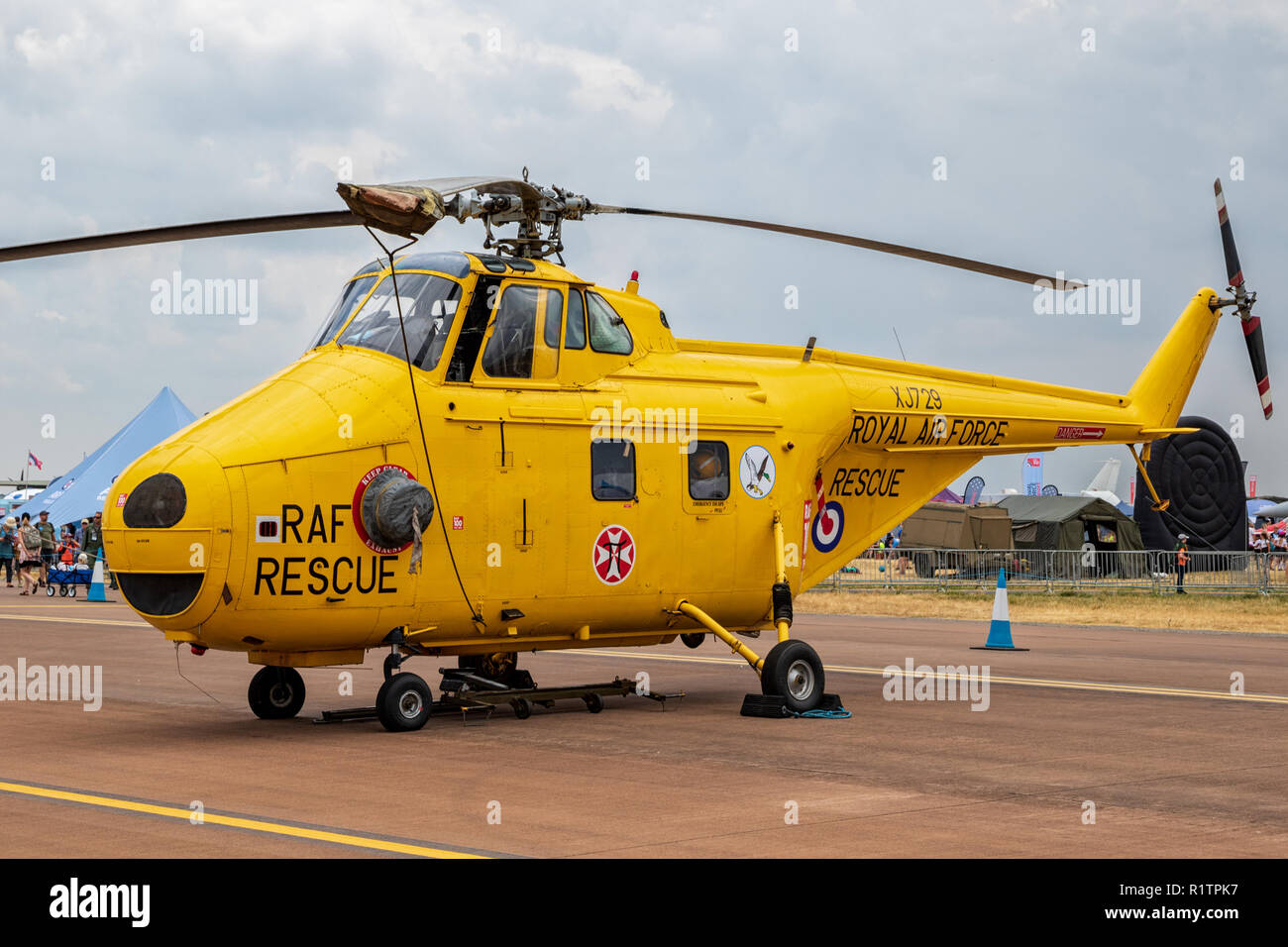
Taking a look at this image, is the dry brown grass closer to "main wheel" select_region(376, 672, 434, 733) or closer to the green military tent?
the green military tent

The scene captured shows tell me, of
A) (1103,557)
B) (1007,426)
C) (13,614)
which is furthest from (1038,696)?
(1103,557)

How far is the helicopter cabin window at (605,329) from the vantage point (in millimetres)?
13664

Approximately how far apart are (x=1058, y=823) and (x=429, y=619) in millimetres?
5848

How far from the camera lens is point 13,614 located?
2828cm

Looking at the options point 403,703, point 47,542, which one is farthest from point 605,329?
point 47,542

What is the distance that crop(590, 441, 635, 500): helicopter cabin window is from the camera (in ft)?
44.0

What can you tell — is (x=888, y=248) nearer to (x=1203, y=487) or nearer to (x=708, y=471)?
(x=708, y=471)

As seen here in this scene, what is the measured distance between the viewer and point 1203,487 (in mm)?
44906

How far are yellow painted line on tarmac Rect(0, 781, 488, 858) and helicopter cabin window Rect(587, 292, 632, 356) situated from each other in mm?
6357

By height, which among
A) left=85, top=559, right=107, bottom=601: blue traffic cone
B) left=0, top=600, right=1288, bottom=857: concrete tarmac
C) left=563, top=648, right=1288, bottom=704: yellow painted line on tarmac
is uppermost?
left=85, top=559, right=107, bottom=601: blue traffic cone

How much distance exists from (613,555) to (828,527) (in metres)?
3.36

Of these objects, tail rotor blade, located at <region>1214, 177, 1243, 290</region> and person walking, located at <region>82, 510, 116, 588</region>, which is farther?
person walking, located at <region>82, 510, 116, 588</region>

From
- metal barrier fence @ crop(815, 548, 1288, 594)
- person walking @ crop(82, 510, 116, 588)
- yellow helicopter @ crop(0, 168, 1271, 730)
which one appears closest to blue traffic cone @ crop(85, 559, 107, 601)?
person walking @ crop(82, 510, 116, 588)
